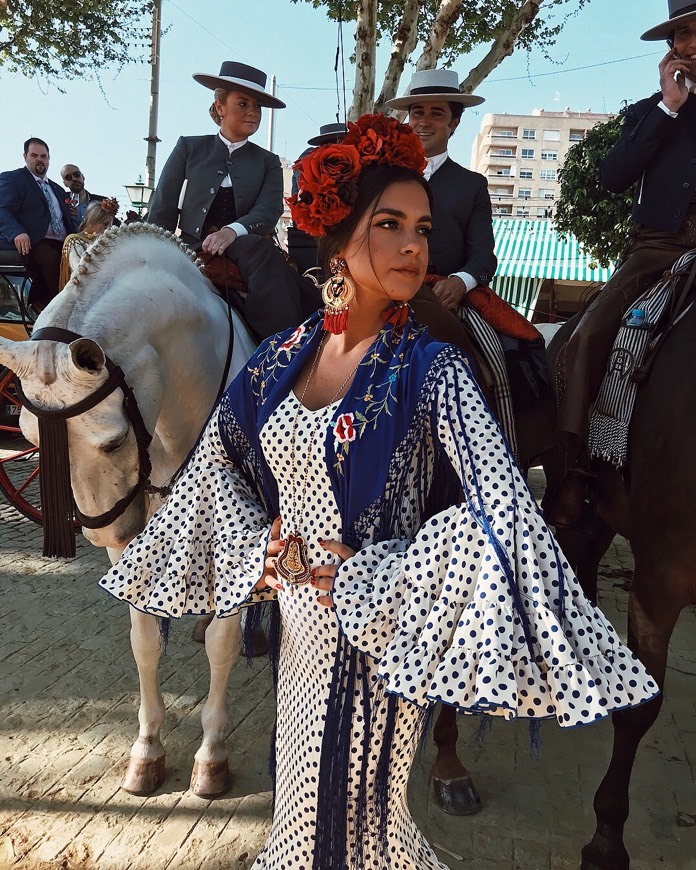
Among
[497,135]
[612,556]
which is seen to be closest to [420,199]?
[612,556]

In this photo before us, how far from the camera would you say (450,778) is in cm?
298

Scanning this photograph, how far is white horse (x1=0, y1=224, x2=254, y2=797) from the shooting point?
230 cm

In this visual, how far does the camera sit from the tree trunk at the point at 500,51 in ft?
25.4

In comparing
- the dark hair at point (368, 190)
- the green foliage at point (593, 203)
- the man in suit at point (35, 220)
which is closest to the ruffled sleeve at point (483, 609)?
the dark hair at point (368, 190)

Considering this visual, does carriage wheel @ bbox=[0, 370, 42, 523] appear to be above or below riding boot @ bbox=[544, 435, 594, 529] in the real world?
below

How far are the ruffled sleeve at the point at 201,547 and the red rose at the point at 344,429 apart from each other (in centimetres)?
34

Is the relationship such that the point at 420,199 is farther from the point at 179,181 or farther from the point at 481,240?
the point at 179,181

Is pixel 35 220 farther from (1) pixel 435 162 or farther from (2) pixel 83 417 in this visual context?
(2) pixel 83 417

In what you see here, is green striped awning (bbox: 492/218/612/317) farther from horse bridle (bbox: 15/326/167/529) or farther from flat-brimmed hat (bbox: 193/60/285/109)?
horse bridle (bbox: 15/326/167/529)

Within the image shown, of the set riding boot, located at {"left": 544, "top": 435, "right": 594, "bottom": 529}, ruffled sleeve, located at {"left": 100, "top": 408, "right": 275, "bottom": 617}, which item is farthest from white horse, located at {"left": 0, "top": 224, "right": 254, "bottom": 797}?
riding boot, located at {"left": 544, "top": 435, "right": 594, "bottom": 529}

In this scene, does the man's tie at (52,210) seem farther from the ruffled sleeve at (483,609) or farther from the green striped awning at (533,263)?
the green striped awning at (533,263)

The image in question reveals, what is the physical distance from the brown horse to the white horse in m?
1.59

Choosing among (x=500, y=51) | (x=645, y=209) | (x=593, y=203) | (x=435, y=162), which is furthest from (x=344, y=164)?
(x=593, y=203)

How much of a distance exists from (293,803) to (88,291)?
6.01ft
